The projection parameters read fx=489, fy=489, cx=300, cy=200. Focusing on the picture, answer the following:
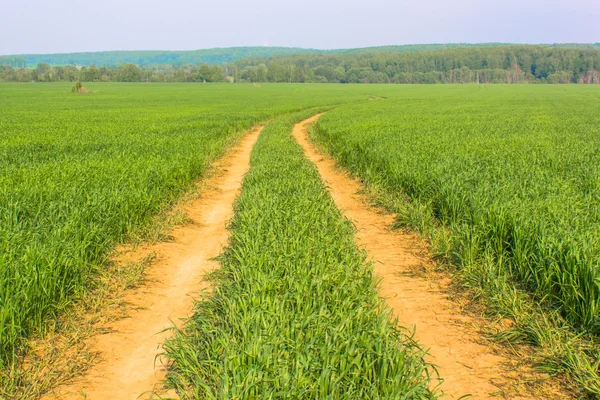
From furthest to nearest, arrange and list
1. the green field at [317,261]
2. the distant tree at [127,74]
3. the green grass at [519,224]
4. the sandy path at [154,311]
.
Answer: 1. the distant tree at [127,74]
2. the green grass at [519,224]
3. the sandy path at [154,311]
4. the green field at [317,261]

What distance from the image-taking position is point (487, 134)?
59.8ft

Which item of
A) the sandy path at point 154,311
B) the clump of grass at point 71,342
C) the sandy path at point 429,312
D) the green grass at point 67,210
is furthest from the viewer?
the green grass at point 67,210

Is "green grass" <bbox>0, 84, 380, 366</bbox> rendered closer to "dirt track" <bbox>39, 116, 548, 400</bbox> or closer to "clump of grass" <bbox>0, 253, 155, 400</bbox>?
"clump of grass" <bbox>0, 253, 155, 400</bbox>

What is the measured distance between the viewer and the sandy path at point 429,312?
4145 mm

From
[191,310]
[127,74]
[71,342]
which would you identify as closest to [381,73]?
[127,74]

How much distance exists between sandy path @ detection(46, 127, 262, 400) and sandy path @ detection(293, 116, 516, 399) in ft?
7.68

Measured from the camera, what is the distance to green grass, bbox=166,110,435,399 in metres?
3.31

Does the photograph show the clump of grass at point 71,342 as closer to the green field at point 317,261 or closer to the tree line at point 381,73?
the green field at point 317,261

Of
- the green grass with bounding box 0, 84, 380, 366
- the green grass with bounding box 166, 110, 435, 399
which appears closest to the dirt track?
the green grass with bounding box 166, 110, 435, 399

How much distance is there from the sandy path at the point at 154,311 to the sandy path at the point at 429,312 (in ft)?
7.68

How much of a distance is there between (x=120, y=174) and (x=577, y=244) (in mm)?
8040

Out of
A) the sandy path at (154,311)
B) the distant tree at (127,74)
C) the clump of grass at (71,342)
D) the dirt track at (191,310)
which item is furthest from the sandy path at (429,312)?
the distant tree at (127,74)

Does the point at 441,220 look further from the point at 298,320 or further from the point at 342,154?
the point at 342,154

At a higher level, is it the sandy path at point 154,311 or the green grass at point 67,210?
the green grass at point 67,210
